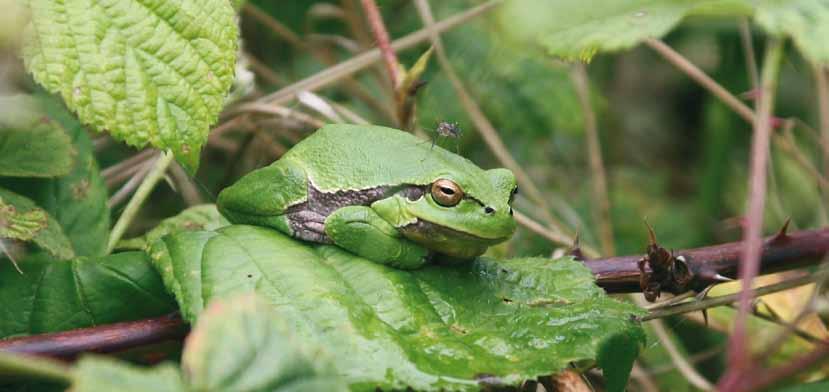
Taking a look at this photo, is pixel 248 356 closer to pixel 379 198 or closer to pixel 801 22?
pixel 379 198

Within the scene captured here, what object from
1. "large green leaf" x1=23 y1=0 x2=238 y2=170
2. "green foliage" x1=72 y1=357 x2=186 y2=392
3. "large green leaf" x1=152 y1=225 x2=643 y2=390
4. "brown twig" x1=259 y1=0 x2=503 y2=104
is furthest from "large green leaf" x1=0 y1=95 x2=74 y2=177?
"green foliage" x1=72 y1=357 x2=186 y2=392

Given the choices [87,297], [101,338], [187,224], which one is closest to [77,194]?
[187,224]

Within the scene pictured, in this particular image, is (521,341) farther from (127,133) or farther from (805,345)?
(805,345)

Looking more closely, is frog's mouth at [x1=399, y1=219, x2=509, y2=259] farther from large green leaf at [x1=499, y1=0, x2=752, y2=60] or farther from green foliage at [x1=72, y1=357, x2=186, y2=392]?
green foliage at [x1=72, y1=357, x2=186, y2=392]

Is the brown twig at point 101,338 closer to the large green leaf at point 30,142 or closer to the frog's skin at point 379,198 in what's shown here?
the frog's skin at point 379,198

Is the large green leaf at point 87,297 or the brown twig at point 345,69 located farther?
the brown twig at point 345,69

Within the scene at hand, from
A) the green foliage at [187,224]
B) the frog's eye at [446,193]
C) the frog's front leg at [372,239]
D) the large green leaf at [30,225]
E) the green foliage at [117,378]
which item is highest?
the frog's eye at [446,193]

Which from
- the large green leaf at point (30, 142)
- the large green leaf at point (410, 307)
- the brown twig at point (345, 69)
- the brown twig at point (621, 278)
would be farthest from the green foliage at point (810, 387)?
the large green leaf at point (30, 142)
